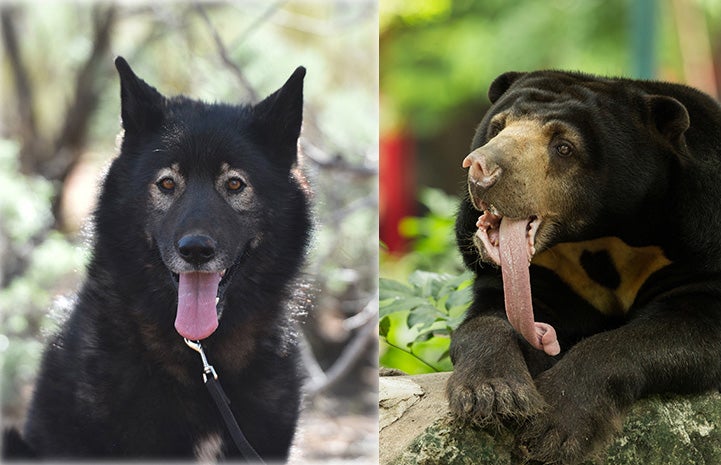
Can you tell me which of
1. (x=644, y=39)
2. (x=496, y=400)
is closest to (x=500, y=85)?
(x=496, y=400)

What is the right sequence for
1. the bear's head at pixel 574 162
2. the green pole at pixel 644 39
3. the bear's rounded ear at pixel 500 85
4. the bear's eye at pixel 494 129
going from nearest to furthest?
the bear's head at pixel 574 162 < the bear's eye at pixel 494 129 < the bear's rounded ear at pixel 500 85 < the green pole at pixel 644 39

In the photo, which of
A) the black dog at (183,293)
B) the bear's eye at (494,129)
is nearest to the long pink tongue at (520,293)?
the bear's eye at (494,129)

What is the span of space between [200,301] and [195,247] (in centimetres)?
21

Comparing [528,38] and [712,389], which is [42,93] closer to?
[712,389]

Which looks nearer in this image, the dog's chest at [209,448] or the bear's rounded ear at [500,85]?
the dog's chest at [209,448]

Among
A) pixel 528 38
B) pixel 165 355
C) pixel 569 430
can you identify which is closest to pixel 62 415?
pixel 165 355

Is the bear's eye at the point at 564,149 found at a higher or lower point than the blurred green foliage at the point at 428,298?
higher

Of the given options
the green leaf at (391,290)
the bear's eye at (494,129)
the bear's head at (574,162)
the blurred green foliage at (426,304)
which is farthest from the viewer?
the green leaf at (391,290)

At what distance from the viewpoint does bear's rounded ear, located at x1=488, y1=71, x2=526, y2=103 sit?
4.02m

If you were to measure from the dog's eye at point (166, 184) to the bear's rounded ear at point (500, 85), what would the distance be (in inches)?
51.7

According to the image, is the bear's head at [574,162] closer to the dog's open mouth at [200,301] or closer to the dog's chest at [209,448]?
the dog's open mouth at [200,301]

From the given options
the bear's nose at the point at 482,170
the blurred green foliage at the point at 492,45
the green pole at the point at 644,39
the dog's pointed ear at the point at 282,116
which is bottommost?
the blurred green foliage at the point at 492,45

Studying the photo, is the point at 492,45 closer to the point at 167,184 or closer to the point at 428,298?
the point at 428,298

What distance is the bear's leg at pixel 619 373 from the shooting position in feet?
10.7
